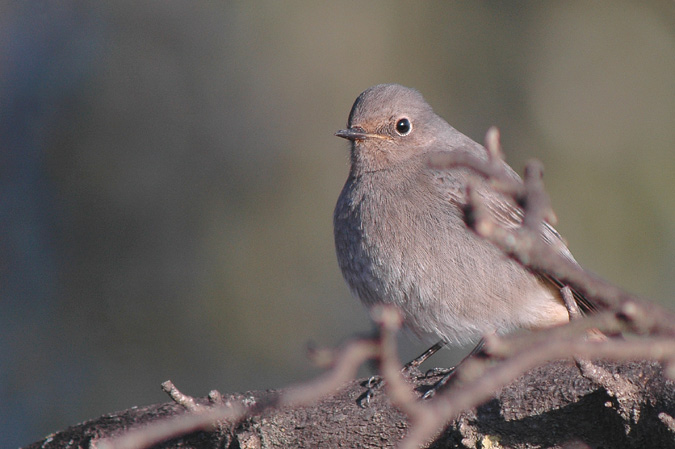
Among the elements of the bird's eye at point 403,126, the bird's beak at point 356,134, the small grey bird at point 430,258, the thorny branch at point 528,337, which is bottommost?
the thorny branch at point 528,337

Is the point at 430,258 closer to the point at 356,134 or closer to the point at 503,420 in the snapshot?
the point at 356,134

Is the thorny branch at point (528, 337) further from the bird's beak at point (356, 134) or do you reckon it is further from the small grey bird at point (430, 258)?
the bird's beak at point (356, 134)

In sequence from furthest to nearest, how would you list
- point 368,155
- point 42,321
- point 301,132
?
point 42,321 < point 301,132 < point 368,155

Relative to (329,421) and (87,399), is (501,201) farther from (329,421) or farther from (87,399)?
(87,399)

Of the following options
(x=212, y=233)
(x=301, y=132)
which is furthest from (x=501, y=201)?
(x=212, y=233)

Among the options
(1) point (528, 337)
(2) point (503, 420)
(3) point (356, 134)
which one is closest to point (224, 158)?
(3) point (356, 134)

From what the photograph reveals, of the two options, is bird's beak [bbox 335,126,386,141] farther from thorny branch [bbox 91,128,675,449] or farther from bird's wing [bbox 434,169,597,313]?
thorny branch [bbox 91,128,675,449]

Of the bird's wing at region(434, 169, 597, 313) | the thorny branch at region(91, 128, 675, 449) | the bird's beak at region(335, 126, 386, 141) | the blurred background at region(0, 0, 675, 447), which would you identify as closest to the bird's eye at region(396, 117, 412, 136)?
the bird's beak at region(335, 126, 386, 141)

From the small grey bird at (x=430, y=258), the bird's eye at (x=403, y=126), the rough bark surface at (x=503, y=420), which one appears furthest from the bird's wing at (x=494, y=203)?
the rough bark surface at (x=503, y=420)
